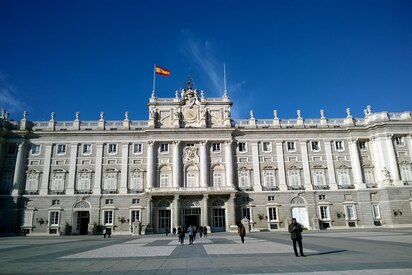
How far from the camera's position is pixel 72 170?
4938cm

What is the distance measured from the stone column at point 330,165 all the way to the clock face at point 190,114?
2248cm

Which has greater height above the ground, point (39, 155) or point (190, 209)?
point (39, 155)

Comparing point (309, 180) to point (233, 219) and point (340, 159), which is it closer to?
point (340, 159)

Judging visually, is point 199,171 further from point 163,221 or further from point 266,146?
point 266,146

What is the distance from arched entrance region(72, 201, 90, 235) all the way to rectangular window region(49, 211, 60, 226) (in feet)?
8.10

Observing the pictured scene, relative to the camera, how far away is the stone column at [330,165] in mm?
50406

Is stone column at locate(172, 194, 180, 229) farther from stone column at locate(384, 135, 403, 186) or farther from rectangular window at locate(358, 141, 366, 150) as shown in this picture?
stone column at locate(384, 135, 403, 186)

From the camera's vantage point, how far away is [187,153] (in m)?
50.6

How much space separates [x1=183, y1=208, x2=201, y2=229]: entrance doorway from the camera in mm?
47844

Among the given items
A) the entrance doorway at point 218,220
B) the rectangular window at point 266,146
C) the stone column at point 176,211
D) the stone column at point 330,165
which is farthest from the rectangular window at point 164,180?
the stone column at point 330,165

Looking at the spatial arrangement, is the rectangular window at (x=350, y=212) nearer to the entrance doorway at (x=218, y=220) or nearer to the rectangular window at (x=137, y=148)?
the entrance doorway at (x=218, y=220)

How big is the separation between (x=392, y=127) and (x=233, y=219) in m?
30.0

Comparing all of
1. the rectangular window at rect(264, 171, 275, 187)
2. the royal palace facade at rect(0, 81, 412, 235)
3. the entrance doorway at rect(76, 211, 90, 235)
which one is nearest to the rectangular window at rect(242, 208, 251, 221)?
the royal palace facade at rect(0, 81, 412, 235)

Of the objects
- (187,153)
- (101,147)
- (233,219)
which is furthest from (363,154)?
(101,147)
